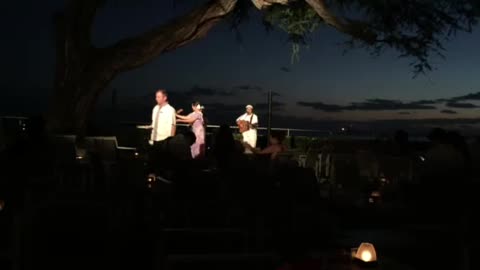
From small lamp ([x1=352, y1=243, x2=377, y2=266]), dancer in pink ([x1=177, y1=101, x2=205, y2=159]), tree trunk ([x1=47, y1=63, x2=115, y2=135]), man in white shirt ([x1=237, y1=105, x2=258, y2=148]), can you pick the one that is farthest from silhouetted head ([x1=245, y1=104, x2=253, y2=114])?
small lamp ([x1=352, y1=243, x2=377, y2=266])

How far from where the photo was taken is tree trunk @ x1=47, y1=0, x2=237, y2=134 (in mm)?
12539

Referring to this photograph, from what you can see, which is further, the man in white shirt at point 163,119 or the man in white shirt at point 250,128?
the man in white shirt at point 250,128

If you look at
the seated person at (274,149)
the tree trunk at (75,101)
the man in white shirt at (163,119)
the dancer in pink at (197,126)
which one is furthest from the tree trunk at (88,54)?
the seated person at (274,149)

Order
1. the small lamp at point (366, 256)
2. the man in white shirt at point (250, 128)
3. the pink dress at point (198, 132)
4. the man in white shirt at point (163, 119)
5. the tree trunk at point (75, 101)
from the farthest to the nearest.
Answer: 1. the man in white shirt at point (250, 128)
2. the tree trunk at point (75, 101)
3. the pink dress at point (198, 132)
4. the man in white shirt at point (163, 119)
5. the small lamp at point (366, 256)

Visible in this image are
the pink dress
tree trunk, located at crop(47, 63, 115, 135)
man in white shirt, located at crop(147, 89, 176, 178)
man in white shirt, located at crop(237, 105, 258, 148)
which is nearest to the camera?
man in white shirt, located at crop(147, 89, 176, 178)

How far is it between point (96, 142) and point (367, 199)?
4500mm

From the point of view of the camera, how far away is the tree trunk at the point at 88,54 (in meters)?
12.5

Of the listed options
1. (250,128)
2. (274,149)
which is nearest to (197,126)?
(250,128)

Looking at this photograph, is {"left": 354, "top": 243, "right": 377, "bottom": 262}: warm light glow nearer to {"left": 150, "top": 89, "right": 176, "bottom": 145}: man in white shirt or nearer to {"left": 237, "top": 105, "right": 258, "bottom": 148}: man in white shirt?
{"left": 150, "top": 89, "right": 176, "bottom": 145}: man in white shirt

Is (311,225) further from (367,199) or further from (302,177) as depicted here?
(367,199)

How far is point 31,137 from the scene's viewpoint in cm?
773

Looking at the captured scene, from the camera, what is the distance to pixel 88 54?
1271cm

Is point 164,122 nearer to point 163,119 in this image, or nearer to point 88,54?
point 163,119

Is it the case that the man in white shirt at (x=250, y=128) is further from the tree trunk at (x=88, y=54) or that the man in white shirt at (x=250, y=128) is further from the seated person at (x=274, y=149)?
the seated person at (x=274, y=149)
